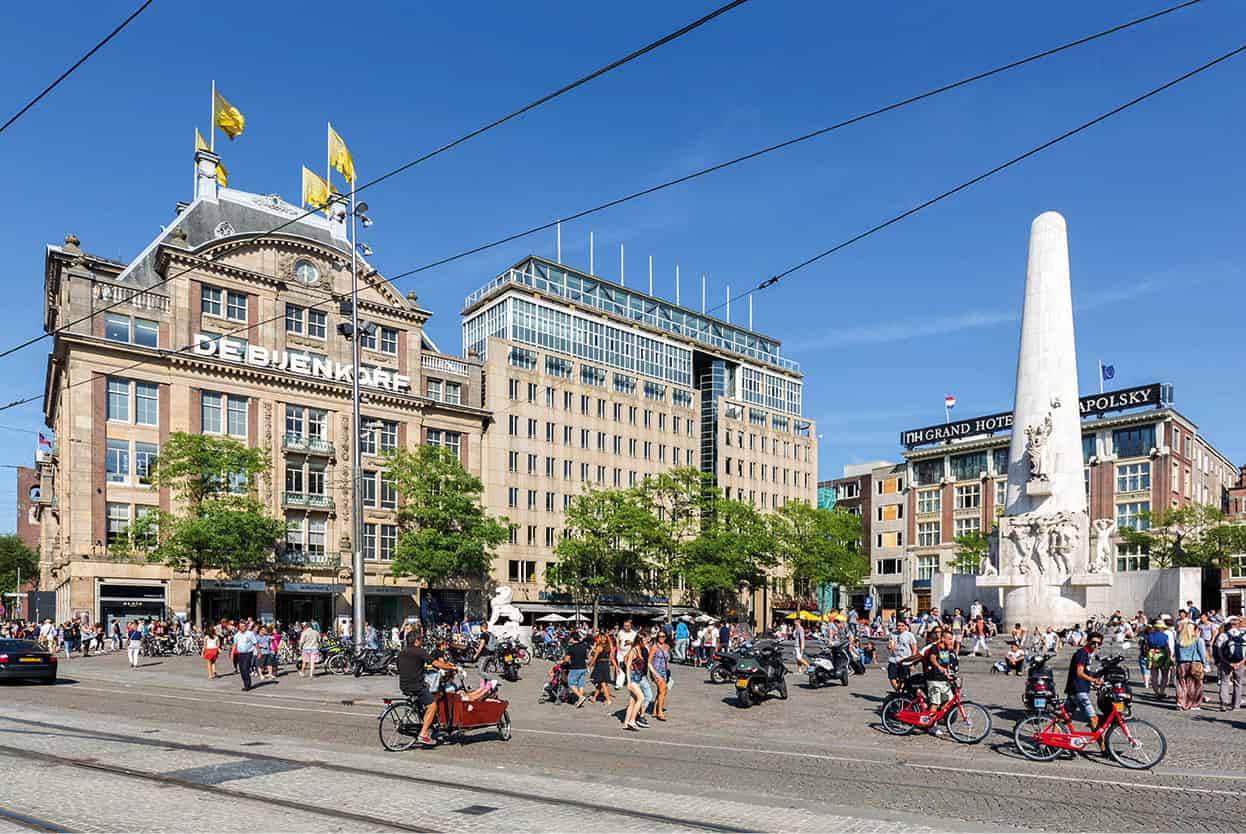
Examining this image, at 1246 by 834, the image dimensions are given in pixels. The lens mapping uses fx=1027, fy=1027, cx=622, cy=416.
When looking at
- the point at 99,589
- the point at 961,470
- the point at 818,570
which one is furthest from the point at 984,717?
the point at 961,470

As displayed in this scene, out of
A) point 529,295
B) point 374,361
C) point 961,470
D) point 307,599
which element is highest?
point 529,295

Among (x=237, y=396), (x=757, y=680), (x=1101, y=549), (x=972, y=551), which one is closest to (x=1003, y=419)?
(x=972, y=551)

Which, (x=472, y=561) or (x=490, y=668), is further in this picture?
(x=472, y=561)

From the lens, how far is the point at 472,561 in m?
60.7

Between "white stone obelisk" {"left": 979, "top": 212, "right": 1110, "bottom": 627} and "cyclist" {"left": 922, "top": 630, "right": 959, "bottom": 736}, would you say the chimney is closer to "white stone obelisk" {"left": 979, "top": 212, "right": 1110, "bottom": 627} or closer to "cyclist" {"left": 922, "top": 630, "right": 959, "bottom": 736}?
"white stone obelisk" {"left": 979, "top": 212, "right": 1110, "bottom": 627}

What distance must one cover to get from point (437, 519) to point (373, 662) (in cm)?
3022

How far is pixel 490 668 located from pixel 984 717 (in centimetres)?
1875

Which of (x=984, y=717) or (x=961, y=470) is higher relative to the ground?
(x=961, y=470)

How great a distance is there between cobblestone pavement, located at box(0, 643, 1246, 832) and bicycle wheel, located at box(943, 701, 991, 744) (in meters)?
0.27

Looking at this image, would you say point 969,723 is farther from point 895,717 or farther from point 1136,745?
point 1136,745

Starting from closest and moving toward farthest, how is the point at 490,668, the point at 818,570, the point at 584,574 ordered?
the point at 490,668
the point at 584,574
the point at 818,570

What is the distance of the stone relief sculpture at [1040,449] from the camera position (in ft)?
126

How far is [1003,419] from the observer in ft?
295

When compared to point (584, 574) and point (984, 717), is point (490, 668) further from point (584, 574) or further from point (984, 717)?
point (584, 574)
